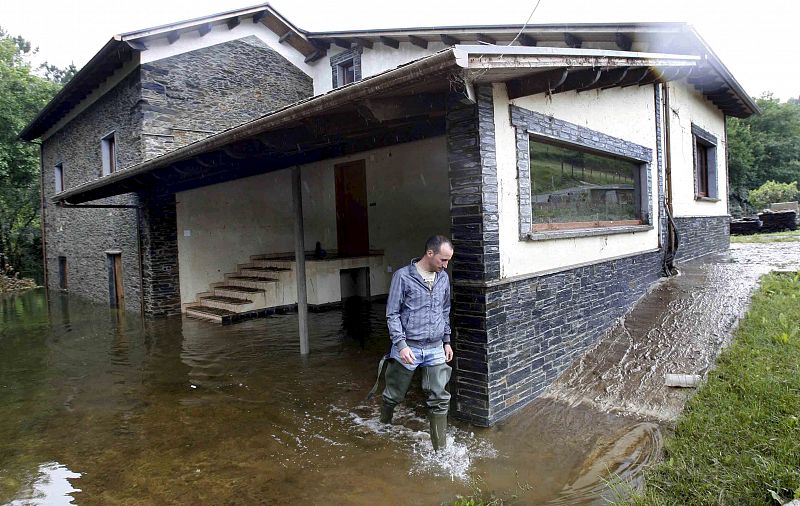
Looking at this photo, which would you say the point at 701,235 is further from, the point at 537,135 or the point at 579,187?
the point at 537,135

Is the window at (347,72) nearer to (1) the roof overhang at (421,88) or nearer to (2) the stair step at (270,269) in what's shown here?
(2) the stair step at (270,269)

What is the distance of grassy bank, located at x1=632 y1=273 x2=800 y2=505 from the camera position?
280cm

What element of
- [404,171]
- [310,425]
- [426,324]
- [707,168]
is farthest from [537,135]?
[707,168]

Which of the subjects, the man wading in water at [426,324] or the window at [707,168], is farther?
the window at [707,168]

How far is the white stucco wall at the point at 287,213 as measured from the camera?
35.2 ft

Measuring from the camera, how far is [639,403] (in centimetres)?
425

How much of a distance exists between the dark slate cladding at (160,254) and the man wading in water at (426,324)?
8.13m

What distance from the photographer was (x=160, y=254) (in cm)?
1038

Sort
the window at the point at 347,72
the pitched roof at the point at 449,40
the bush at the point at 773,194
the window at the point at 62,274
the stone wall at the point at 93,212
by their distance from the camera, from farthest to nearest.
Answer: the bush at the point at 773,194, the window at the point at 62,274, the window at the point at 347,72, the stone wall at the point at 93,212, the pitched roof at the point at 449,40

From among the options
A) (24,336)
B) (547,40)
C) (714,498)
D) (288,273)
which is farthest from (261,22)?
(714,498)

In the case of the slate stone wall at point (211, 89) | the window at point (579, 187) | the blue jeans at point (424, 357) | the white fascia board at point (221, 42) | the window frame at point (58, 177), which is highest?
the white fascia board at point (221, 42)

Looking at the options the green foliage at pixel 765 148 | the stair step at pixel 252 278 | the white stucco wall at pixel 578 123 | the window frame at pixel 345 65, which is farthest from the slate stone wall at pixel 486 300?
the green foliage at pixel 765 148

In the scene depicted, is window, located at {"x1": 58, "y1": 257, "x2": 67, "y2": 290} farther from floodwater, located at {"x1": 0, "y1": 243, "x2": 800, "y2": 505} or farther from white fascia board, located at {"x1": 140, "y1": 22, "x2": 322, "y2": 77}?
floodwater, located at {"x1": 0, "y1": 243, "x2": 800, "y2": 505}

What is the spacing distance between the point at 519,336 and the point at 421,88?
88.2 inches
